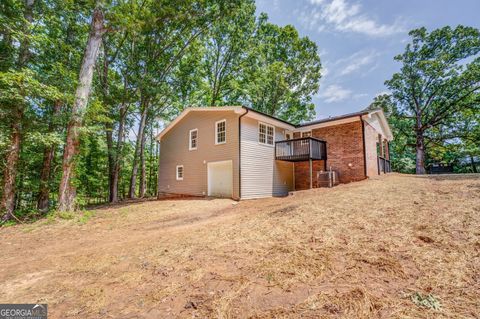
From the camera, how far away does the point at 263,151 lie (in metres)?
12.3

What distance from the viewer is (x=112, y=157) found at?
1538cm

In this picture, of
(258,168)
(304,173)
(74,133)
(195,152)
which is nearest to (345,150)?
(304,173)

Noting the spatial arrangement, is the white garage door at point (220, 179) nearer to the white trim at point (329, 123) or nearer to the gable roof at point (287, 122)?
the gable roof at point (287, 122)

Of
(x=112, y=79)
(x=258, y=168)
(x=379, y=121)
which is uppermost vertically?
(x=112, y=79)

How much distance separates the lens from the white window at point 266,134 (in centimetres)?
1231

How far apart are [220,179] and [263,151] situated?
3096mm

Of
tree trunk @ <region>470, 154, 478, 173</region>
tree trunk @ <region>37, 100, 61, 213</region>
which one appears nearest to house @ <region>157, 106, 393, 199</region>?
tree trunk @ <region>37, 100, 61, 213</region>

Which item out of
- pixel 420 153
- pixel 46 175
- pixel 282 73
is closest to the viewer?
pixel 46 175

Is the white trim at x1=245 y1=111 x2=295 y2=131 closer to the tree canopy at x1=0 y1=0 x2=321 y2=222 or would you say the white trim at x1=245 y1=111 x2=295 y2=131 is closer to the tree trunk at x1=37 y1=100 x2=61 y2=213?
the tree canopy at x1=0 y1=0 x2=321 y2=222

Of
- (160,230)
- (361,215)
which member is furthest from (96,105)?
(361,215)

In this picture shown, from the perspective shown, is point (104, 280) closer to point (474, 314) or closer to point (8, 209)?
point (474, 314)

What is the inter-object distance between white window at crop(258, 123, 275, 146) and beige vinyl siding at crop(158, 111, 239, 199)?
1.74 metres

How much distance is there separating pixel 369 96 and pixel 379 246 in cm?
2499

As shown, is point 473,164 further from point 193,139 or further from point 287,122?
point 193,139
